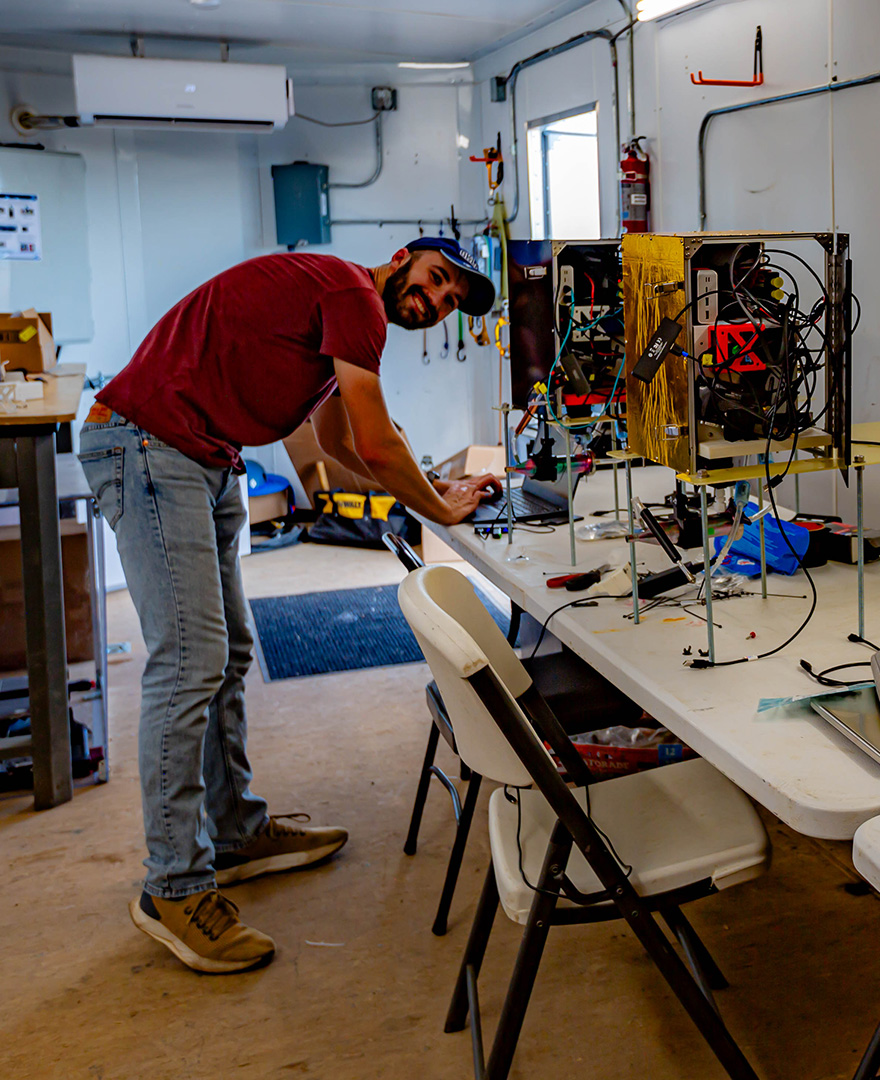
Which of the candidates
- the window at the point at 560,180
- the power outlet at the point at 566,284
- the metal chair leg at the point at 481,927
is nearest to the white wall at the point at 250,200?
the window at the point at 560,180

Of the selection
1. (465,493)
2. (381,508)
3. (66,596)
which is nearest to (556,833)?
(465,493)

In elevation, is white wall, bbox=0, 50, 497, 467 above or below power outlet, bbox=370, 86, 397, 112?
below

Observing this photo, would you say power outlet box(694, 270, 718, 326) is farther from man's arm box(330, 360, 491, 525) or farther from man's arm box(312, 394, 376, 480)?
man's arm box(312, 394, 376, 480)

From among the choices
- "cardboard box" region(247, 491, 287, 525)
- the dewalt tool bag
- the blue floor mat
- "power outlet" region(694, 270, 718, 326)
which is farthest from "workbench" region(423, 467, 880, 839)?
"cardboard box" region(247, 491, 287, 525)

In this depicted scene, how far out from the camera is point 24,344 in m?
3.94

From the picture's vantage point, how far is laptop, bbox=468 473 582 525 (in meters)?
2.38

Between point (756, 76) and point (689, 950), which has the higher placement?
point (756, 76)

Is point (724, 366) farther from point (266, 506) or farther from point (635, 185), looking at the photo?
point (266, 506)

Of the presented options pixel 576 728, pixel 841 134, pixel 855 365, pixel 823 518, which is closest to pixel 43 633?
pixel 576 728

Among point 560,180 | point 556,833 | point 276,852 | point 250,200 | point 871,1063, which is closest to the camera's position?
point 871,1063

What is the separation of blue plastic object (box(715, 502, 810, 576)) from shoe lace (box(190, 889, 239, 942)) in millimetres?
1199

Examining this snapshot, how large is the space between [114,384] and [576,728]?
43.5 inches

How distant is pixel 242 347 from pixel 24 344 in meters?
2.45

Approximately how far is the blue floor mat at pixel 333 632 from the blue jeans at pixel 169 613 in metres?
1.56
